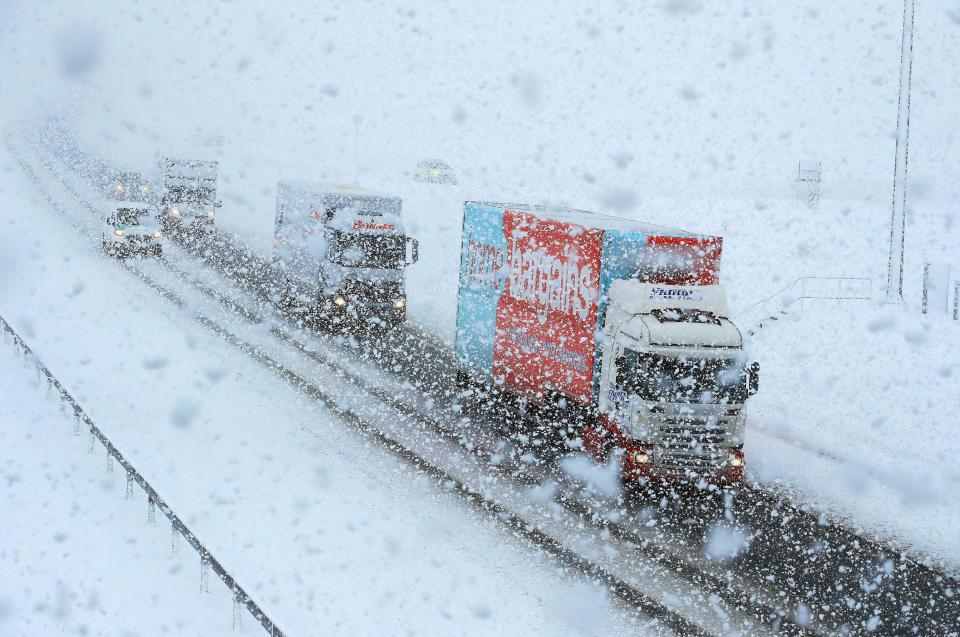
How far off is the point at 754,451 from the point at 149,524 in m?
9.42

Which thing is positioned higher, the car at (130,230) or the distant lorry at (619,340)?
the car at (130,230)

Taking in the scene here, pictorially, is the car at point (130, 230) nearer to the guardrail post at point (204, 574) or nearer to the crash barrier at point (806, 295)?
the crash barrier at point (806, 295)

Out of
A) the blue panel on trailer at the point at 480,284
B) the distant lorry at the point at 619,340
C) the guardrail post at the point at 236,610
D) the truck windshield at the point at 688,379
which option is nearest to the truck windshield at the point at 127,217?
the blue panel on trailer at the point at 480,284

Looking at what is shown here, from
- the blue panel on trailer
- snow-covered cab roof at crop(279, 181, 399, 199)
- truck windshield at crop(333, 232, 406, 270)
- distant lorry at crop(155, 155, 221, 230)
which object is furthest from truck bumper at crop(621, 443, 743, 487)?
distant lorry at crop(155, 155, 221, 230)

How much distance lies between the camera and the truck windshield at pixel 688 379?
40.3ft

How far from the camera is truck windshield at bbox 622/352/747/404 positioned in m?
12.3

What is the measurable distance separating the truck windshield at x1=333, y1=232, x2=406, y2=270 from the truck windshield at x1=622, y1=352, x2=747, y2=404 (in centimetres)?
1019

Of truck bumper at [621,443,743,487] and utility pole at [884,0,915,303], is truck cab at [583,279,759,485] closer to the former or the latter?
truck bumper at [621,443,743,487]

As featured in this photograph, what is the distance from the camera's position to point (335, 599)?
945 cm

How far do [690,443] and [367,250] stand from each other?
11.0m

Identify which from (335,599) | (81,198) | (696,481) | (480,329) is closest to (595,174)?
(81,198)

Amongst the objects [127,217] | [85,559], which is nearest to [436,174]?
[127,217]

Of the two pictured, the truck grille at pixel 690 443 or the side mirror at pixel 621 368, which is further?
the side mirror at pixel 621 368

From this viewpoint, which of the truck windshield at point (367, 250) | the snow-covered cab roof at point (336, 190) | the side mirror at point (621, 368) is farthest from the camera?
the snow-covered cab roof at point (336, 190)
